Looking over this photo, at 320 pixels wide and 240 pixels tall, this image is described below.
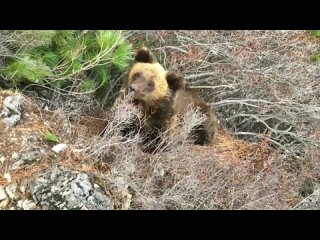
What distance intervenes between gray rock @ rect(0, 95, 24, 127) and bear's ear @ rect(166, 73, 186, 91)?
6.56ft

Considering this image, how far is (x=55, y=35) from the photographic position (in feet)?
23.3

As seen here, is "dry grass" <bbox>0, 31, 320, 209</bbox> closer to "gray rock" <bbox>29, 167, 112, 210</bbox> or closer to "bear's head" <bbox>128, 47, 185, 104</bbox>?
"gray rock" <bbox>29, 167, 112, 210</bbox>

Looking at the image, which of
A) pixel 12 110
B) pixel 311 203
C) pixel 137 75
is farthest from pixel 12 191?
pixel 311 203

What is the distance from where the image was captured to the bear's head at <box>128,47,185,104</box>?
7215 millimetres

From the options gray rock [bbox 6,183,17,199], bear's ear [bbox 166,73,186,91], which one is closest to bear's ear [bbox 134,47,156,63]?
bear's ear [bbox 166,73,186,91]

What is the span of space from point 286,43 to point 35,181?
209 inches

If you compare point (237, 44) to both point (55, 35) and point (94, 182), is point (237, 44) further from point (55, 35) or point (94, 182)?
point (94, 182)

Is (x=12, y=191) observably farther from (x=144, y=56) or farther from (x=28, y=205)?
(x=144, y=56)

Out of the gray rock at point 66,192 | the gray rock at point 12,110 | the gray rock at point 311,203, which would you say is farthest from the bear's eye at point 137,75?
the gray rock at point 311,203

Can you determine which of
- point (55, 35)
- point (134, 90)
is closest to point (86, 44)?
point (55, 35)

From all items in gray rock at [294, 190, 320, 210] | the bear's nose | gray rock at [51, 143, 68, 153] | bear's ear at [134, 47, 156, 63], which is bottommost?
gray rock at [294, 190, 320, 210]

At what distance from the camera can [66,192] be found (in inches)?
216

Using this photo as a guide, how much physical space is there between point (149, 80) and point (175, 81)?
36 cm

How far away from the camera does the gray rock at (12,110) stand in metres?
6.07
